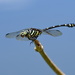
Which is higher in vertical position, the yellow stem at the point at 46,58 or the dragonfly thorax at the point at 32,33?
the dragonfly thorax at the point at 32,33

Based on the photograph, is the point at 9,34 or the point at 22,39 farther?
the point at 9,34

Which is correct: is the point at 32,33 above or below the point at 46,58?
above

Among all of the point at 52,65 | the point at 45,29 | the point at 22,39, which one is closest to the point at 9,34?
the point at 22,39

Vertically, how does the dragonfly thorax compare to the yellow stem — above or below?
above

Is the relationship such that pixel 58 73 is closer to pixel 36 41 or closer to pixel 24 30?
pixel 36 41

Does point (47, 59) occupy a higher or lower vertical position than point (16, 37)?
lower

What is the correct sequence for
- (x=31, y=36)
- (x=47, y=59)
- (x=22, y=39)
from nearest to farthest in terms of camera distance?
(x=31, y=36) < (x=47, y=59) < (x=22, y=39)

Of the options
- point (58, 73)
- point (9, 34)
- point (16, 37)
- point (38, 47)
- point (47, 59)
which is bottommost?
point (58, 73)

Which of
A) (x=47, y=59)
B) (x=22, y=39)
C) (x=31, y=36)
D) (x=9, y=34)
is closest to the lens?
(x=31, y=36)

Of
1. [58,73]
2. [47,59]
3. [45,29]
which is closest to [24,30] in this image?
[45,29]

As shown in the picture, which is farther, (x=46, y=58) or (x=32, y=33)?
(x=46, y=58)
